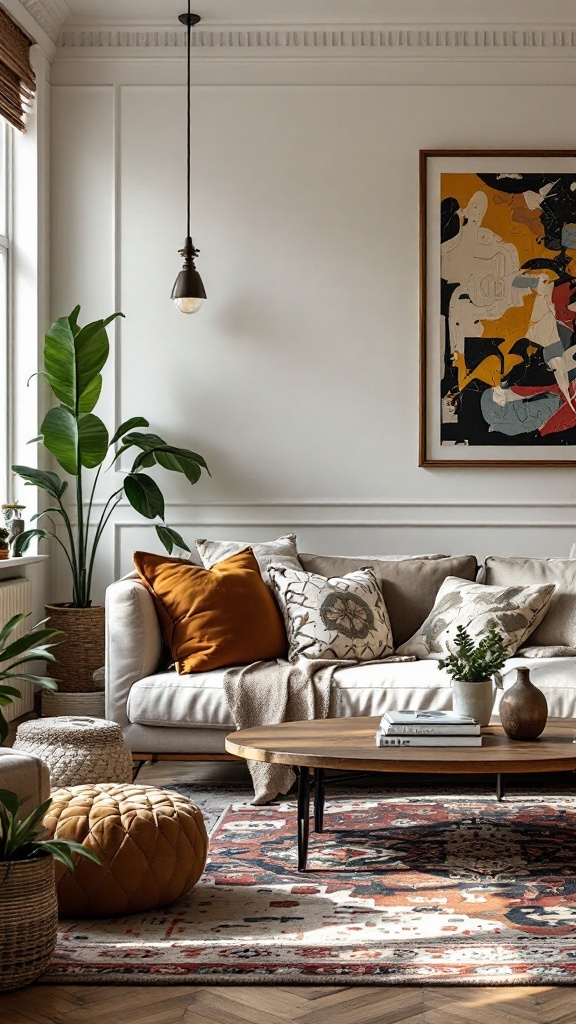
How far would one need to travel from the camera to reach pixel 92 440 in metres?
4.63

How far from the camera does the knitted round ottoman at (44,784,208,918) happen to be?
8.26 ft

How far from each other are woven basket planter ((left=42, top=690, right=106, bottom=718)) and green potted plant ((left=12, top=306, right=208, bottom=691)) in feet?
0.24

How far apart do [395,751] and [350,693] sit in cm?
89

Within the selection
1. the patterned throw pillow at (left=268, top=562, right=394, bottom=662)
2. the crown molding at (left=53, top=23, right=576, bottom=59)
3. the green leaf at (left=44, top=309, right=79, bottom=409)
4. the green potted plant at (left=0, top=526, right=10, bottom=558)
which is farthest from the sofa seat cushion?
the crown molding at (left=53, top=23, right=576, bottom=59)

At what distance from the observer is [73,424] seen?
4645 millimetres

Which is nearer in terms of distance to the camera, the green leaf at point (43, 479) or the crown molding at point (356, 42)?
A: the green leaf at point (43, 479)

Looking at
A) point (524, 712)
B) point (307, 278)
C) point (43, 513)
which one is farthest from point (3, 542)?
point (524, 712)

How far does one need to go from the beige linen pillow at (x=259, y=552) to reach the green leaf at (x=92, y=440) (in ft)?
2.00

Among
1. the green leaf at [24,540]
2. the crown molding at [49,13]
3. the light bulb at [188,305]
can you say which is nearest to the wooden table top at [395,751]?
the green leaf at [24,540]

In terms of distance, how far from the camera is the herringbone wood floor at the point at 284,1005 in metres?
2.02

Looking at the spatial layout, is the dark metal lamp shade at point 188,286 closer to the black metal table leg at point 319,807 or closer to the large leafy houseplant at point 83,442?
the large leafy houseplant at point 83,442

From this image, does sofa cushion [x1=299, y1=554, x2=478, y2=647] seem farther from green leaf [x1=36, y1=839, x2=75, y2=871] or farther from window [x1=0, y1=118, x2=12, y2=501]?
green leaf [x1=36, y1=839, x2=75, y2=871]

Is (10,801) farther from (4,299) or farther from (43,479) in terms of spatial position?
(4,299)

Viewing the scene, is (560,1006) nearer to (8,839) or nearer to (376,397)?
(8,839)
